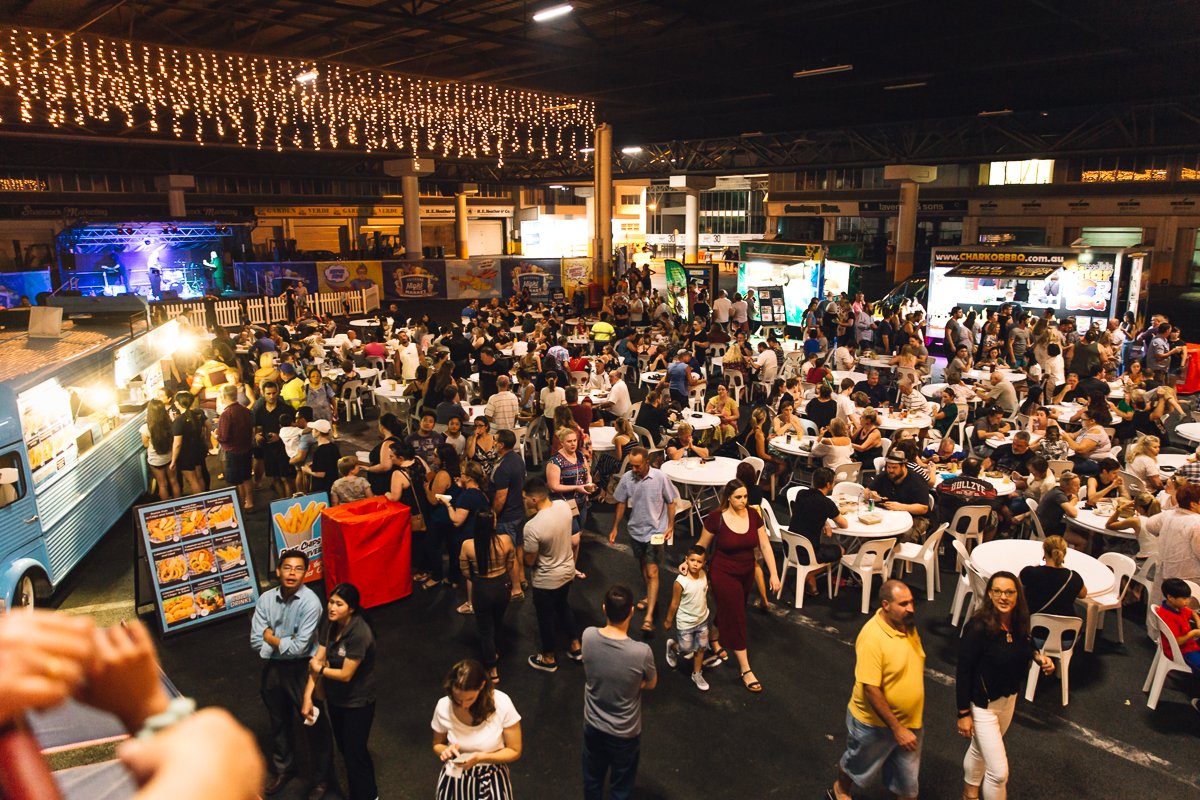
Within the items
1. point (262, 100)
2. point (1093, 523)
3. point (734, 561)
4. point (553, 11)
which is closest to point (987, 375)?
point (1093, 523)

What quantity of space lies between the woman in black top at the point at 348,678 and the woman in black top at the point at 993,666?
323 centimetres

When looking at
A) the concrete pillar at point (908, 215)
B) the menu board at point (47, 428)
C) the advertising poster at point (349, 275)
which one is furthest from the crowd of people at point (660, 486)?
the concrete pillar at point (908, 215)

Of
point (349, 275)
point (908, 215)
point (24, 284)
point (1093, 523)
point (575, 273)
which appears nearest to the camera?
point (1093, 523)

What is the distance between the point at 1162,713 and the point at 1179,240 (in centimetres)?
3058

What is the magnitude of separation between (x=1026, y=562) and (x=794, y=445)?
10.8 ft

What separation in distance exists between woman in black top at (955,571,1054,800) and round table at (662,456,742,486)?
3.75 metres

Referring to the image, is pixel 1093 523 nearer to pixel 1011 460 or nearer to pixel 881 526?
pixel 1011 460

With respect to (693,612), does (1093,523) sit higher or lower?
higher

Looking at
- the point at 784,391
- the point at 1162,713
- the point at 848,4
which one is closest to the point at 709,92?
the point at 848,4

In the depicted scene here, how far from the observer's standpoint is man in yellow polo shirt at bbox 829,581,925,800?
156 inches

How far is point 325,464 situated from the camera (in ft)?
25.4

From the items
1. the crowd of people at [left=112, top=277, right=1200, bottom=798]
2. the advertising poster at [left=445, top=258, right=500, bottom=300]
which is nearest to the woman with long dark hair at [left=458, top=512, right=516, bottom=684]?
the crowd of people at [left=112, top=277, right=1200, bottom=798]

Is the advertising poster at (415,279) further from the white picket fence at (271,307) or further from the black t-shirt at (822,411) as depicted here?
the black t-shirt at (822,411)

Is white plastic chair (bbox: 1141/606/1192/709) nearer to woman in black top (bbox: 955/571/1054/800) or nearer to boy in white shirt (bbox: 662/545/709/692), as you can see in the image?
woman in black top (bbox: 955/571/1054/800)
